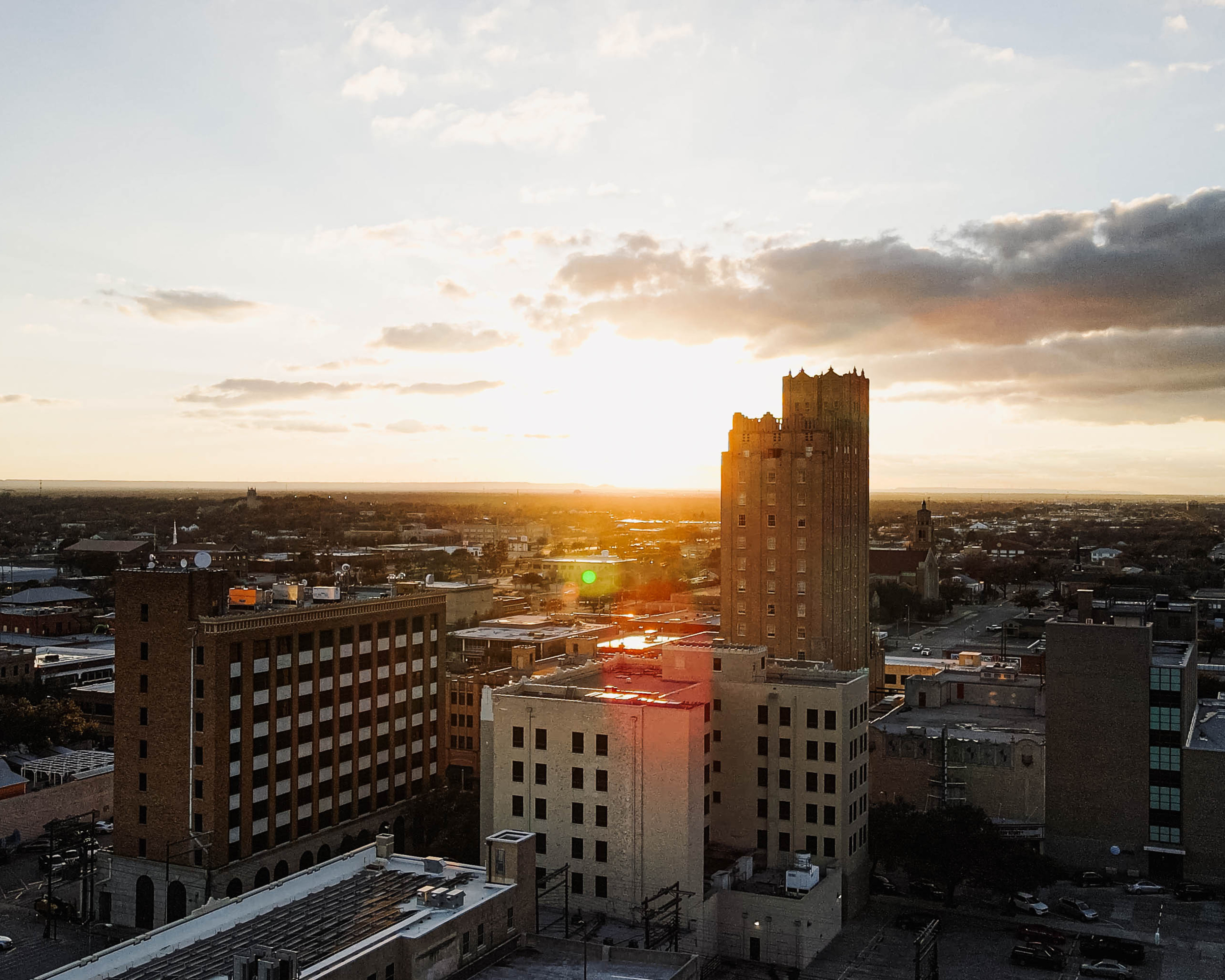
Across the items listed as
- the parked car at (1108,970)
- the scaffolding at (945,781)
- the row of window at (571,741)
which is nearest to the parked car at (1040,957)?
the parked car at (1108,970)

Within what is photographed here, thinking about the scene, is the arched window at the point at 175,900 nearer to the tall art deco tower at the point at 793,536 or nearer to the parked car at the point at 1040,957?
the parked car at the point at 1040,957

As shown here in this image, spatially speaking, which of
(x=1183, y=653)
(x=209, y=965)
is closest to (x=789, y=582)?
(x=1183, y=653)

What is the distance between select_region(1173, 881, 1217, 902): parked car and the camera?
81.7 m

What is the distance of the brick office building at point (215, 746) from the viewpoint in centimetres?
7488

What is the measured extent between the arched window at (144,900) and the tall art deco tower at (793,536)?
67657 millimetres

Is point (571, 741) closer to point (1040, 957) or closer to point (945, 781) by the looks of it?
point (1040, 957)

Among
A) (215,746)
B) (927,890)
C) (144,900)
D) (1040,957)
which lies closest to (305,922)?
(215,746)

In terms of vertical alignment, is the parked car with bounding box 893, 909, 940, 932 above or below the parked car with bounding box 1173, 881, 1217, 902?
below

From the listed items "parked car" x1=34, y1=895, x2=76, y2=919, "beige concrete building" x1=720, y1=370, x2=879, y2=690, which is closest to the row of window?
"parked car" x1=34, y1=895, x2=76, y2=919

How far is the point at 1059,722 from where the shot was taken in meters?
90.4

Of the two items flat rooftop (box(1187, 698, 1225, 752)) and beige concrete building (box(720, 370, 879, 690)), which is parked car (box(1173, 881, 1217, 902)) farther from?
beige concrete building (box(720, 370, 879, 690))

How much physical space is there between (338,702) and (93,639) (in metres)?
103

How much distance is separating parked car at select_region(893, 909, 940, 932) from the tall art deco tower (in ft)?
137

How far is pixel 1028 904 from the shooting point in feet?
261
